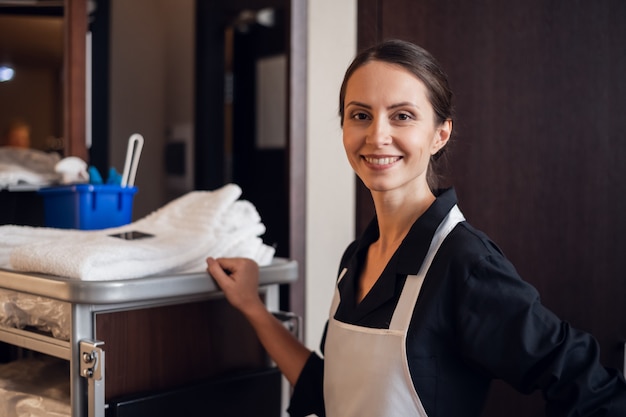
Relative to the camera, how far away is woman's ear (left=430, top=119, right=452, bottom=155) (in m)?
1.29

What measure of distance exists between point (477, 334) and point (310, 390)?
18.7 inches

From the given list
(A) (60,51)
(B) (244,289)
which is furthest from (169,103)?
(B) (244,289)

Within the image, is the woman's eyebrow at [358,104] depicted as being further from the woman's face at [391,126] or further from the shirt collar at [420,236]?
the shirt collar at [420,236]

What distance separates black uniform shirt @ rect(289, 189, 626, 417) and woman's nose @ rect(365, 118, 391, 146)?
0.46ft

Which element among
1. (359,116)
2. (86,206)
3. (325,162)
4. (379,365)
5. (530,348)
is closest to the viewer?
(530,348)

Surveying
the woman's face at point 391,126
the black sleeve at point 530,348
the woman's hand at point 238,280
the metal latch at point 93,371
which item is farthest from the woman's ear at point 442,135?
the metal latch at point 93,371

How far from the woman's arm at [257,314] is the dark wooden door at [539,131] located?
469 millimetres

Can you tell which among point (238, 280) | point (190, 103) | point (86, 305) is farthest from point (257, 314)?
point (190, 103)

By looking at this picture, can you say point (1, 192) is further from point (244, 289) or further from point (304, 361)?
point (304, 361)

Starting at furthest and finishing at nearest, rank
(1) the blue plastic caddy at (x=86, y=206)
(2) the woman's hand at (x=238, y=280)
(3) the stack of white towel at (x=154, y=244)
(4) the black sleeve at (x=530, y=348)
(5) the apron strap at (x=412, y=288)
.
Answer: (1) the blue plastic caddy at (x=86, y=206), (2) the woman's hand at (x=238, y=280), (3) the stack of white towel at (x=154, y=244), (5) the apron strap at (x=412, y=288), (4) the black sleeve at (x=530, y=348)

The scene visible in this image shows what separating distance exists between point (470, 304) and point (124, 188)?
2.94 ft

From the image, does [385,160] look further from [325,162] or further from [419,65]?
[325,162]

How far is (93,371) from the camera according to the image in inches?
48.6

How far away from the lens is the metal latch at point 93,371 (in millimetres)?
1225
